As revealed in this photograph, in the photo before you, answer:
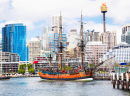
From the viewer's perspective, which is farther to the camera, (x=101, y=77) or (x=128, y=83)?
(x=101, y=77)

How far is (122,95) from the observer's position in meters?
72.4

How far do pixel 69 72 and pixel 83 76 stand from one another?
7772 millimetres

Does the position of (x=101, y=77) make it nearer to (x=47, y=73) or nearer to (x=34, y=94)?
(x=47, y=73)

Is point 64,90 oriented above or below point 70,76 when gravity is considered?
below

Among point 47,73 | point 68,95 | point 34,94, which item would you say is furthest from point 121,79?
point 47,73

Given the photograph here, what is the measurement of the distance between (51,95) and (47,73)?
235 ft

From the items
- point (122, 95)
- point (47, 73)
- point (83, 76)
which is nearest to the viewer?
point (122, 95)

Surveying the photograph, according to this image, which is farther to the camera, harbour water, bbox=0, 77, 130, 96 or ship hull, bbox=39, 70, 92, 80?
ship hull, bbox=39, 70, 92, 80

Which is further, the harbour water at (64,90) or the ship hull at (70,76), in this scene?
the ship hull at (70,76)

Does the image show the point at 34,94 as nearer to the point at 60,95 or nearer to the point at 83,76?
the point at 60,95

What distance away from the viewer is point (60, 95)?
77.3 meters

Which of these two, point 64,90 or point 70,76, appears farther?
point 70,76

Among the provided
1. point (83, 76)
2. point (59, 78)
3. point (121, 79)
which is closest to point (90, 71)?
point (83, 76)

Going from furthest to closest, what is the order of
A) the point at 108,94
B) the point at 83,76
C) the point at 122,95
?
the point at 83,76
the point at 108,94
the point at 122,95
